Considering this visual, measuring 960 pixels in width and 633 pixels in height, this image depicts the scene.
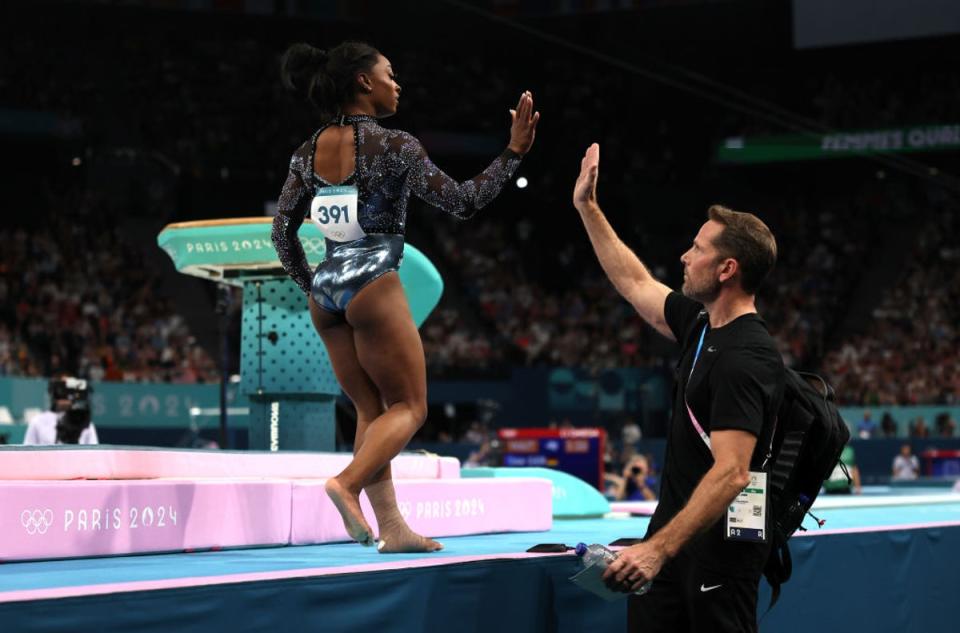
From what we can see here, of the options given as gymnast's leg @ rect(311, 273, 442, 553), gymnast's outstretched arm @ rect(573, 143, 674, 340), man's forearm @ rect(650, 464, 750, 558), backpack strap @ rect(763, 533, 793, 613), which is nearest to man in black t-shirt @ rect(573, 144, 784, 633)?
man's forearm @ rect(650, 464, 750, 558)

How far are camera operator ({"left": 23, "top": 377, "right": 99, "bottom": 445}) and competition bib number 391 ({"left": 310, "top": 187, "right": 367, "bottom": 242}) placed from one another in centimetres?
563

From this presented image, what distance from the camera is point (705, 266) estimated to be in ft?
9.61

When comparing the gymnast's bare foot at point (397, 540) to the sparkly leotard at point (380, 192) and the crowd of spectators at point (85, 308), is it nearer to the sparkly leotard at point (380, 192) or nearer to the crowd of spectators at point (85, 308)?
the sparkly leotard at point (380, 192)

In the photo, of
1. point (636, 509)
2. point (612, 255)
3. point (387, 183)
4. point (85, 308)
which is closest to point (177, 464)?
point (387, 183)

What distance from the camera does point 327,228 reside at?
3.50 metres

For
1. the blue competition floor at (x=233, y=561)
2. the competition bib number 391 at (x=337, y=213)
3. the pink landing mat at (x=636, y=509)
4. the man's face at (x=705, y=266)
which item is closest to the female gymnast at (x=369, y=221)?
the competition bib number 391 at (x=337, y=213)

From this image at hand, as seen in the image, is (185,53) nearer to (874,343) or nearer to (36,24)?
(36,24)

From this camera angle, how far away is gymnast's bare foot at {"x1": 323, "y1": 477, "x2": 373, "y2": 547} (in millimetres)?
3301

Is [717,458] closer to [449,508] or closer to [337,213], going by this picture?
[337,213]

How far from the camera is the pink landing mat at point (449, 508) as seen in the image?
4156 mm

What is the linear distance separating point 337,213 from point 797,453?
141 centimetres

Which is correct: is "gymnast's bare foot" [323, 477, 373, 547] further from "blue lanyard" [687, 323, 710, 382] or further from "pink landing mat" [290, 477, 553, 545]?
"blue lanyard" [687, 323, 710, 382]

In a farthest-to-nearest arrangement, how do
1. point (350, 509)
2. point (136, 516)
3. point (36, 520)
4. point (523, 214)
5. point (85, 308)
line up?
1. point (523, 214)
2. point (85, 308)
3. point (136, 516)
4. point (36, 520)
5. point (350, 509)

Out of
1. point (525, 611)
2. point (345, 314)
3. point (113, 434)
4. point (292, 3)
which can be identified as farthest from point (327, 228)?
point (292, 3)
